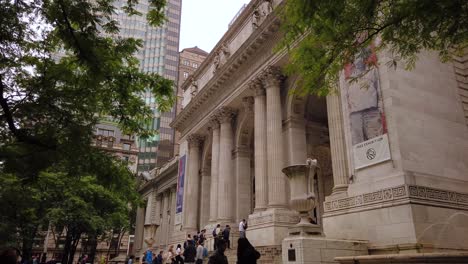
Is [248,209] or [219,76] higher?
[219,76]

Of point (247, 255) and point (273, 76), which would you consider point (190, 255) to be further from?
point (273, 76)

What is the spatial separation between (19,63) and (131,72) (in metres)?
3.33

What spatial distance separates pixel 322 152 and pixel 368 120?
46.4ft

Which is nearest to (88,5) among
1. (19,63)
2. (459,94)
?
(19,63)

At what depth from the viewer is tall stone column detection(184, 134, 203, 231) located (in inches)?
1369

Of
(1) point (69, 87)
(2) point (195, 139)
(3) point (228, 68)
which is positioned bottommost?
(1) point (69, 87)

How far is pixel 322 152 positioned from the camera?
30.3 meters

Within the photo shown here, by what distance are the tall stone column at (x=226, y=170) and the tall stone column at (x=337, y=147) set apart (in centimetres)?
1252

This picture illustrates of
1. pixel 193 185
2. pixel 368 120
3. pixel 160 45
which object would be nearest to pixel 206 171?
pixel 193 185

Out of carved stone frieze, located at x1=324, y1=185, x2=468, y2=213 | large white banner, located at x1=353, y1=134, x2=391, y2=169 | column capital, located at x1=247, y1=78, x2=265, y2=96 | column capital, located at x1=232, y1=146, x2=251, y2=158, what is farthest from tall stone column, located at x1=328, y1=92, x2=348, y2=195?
column capital, located at x1=232, y1=146, x2=251, y2=158

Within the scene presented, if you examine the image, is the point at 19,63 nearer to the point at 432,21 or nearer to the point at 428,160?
the point at 432,21

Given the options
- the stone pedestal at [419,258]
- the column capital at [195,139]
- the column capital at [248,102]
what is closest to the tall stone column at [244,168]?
the column capital at [248,102]

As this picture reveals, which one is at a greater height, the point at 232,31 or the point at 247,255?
the point at 232,31

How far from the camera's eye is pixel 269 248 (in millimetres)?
20828
